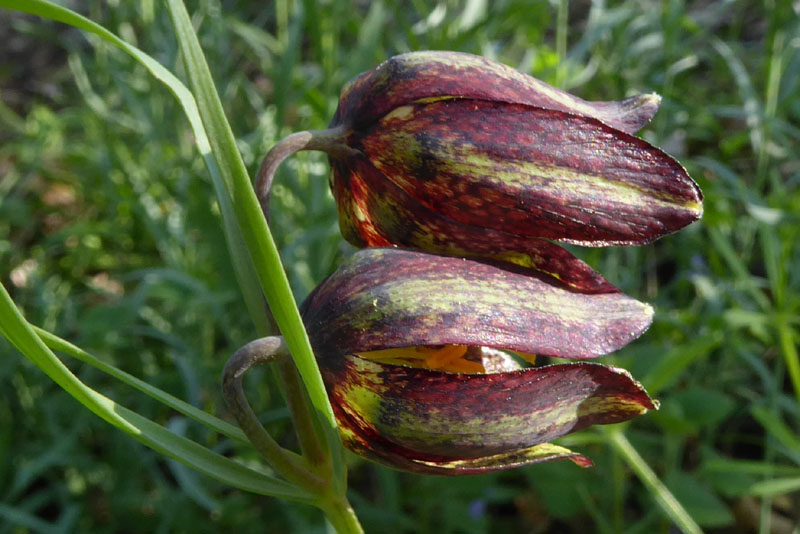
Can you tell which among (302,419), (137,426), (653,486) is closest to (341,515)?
(302,419)

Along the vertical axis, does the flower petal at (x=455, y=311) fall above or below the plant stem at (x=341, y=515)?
above

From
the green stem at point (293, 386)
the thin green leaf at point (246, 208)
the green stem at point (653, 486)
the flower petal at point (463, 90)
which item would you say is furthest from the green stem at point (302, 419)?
the green stem at point (653, 486)

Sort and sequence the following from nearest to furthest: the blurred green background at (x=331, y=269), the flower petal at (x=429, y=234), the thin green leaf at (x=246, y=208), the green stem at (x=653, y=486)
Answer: the thin green leaf at (x=246, y=208)
the flower petal at (x=429, y=234)
the green stem at (x=653, y=486)
the blurred green background at (x=331, y=269)

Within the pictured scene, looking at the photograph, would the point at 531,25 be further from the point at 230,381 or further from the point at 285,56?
the point at 230,381

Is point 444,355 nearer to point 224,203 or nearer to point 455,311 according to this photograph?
point 455,311

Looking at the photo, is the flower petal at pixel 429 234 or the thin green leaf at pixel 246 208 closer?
the thin green leaf at pixel 246 208

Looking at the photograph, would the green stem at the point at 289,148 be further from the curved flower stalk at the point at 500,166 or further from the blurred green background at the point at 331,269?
the blurred green background at the point at 331,269

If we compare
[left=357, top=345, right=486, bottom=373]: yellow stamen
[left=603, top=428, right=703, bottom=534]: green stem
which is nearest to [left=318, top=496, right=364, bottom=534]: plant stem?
[left=357, top=345, right=486, bottom=373]: yellow stamen

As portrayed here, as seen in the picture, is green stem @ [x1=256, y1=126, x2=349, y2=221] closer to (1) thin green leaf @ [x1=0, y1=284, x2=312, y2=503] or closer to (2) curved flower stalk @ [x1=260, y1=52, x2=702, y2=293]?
(2) curved flower stalk @ [x1=260, y1=52, x2=702, y2=293]

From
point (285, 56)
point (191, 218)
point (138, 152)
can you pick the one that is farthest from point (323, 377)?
point (138, 152)
